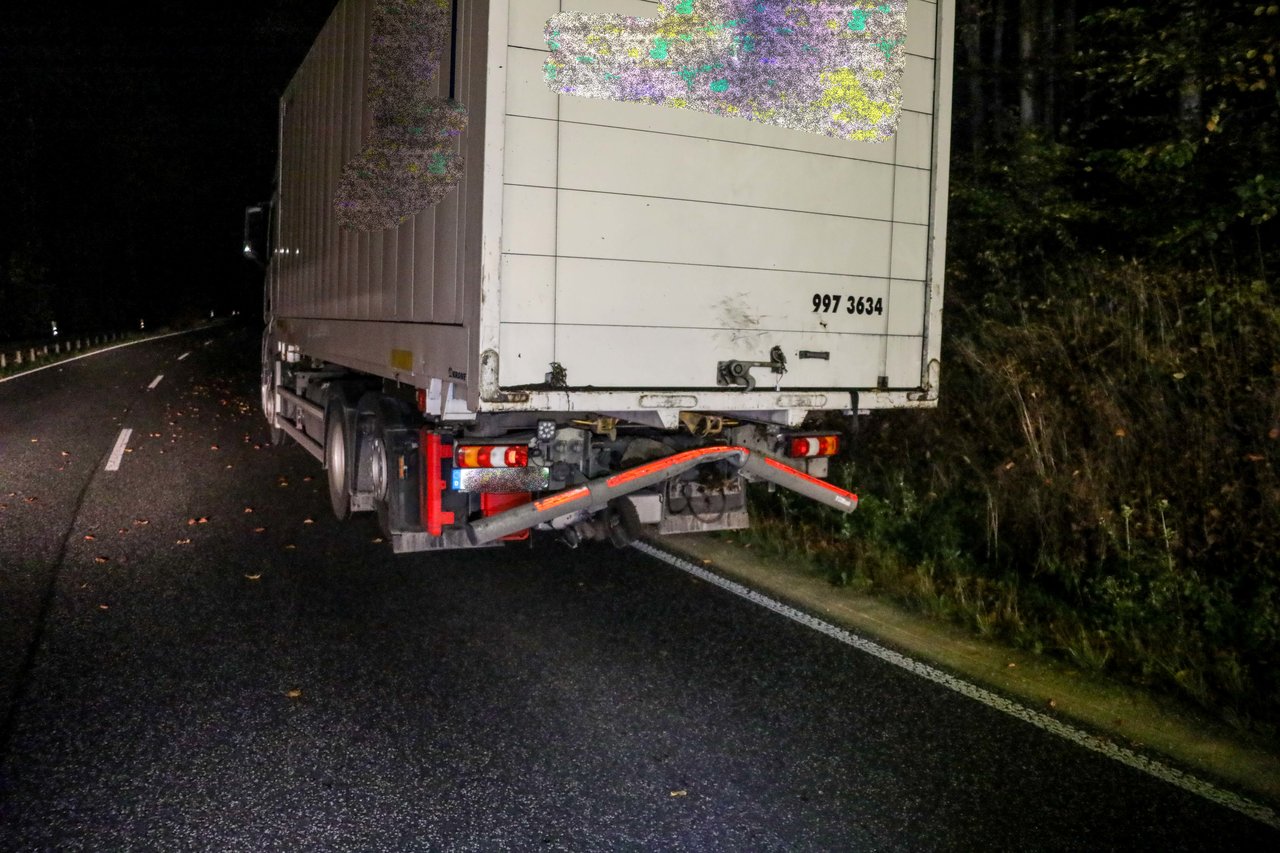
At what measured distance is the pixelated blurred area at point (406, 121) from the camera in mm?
5688

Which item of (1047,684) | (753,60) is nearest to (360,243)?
(753,60)

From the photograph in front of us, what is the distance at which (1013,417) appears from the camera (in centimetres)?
871

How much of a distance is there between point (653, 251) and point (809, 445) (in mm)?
1981

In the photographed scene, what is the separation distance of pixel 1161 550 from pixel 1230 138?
4.51m

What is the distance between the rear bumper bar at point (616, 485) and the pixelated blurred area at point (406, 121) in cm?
184

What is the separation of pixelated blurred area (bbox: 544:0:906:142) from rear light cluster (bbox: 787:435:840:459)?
1.94 metres

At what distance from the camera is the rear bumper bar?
6.04 metres

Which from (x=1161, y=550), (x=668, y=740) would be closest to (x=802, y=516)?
(x=1161, y=550)

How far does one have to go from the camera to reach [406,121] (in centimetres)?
630

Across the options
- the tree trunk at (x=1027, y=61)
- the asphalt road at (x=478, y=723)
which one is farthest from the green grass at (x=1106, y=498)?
the tree trunk at (x=1027, y=61)

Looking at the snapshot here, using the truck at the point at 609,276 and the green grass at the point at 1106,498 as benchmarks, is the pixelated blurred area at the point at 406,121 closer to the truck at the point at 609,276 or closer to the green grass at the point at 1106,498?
the truck at the point at 609,276

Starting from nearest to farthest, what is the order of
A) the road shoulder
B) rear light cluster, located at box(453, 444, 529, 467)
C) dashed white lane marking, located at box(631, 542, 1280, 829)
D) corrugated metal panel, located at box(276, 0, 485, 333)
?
dashed white lane marking, located at box(631, 542, 1280, 829)
the road shoulder
corrugated metal panel, located at box(276, 0, 485, 333)
rear light cluster, located at box(453, 444, 529, 467)

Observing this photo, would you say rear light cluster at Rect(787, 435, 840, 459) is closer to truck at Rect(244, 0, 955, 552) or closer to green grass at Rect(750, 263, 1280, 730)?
truck at Rect(244, 0, 955, 552)

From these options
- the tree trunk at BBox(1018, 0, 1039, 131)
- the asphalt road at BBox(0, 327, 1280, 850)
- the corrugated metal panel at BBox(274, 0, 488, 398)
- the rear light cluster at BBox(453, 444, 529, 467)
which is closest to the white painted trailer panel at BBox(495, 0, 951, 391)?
the corrugated metal panel at BBox(274, 0, 488, 398)
